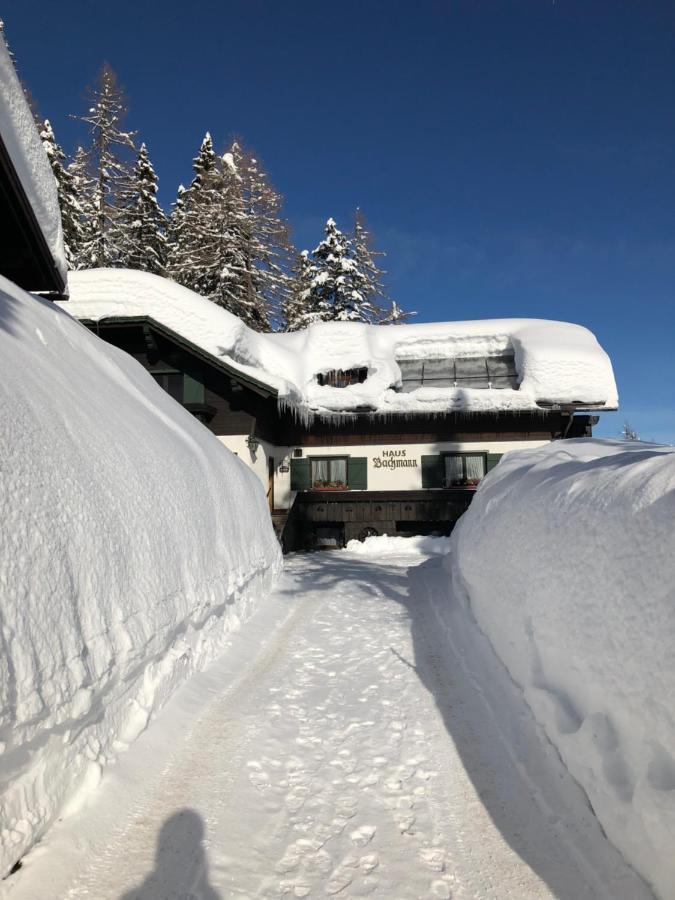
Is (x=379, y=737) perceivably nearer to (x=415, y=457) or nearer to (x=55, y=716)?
(x=55, y=716)

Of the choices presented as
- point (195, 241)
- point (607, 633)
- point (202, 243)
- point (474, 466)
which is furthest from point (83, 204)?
point (607, 633)

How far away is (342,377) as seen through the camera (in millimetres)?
18969

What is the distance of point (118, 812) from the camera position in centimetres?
295

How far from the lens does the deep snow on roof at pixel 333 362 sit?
55.2 ft

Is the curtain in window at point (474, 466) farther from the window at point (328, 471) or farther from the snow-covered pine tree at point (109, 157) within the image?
the snow-covered pine tree at point (109, 157)

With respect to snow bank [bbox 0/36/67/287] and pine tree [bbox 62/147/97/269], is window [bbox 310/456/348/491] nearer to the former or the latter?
snow bank [bbox 0/36/67/287]

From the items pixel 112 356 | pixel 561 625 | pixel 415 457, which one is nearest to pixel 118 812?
pixel 561 625

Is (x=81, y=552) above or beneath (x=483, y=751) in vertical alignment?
above

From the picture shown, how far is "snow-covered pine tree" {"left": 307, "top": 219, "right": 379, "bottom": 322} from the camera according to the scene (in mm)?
30236

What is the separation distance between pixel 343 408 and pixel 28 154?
11.4m

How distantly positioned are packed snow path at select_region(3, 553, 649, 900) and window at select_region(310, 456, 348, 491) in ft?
41.6

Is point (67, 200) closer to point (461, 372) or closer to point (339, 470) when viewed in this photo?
point (339, 470)

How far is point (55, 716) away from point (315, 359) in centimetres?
1709

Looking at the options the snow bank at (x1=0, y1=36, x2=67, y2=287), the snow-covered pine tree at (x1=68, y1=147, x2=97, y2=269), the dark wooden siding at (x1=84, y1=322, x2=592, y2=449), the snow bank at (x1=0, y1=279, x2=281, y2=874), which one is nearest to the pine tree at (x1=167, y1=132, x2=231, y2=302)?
the snow-covered pine tree at (x1=68, y1=147, x2=97, y2=269)
